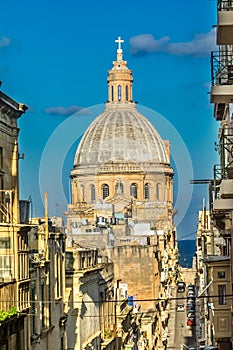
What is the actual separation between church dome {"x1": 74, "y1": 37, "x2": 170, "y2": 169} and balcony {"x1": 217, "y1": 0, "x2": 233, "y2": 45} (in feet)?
Result: 342

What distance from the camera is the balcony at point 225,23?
14.1 metres

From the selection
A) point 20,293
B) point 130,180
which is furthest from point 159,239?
point 20,293

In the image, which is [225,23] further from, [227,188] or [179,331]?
[179,331]

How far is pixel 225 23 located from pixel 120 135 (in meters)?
112

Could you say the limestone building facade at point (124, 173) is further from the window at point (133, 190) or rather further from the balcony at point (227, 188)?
the balcony at point (227, 188)

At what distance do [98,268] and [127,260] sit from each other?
66.5 feet

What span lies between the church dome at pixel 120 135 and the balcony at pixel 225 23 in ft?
342

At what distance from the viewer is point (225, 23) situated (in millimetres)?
14078

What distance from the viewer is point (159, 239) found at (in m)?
79.4

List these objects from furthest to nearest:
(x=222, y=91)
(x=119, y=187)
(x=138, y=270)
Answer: (x=119, y=187), (x=138, y=270), (x=222, y=91)

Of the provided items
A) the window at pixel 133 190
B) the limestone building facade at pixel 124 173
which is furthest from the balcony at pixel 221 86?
the window at pixel 133 190

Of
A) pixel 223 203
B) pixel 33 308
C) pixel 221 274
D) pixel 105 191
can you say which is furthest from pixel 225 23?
pixel 105 191

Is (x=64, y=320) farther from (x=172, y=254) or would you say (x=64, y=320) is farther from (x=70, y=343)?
(x=172, y=254)

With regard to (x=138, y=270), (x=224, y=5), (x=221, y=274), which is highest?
(x=224, y=5)
